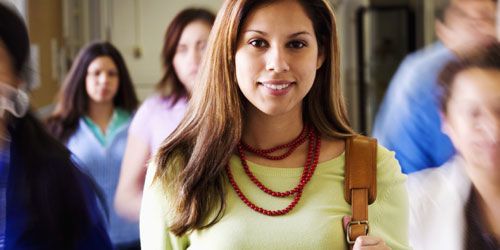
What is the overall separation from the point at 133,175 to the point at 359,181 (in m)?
1.57

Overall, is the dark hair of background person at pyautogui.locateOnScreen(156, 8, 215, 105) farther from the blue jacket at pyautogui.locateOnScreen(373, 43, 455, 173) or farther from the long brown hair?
the long brown hair

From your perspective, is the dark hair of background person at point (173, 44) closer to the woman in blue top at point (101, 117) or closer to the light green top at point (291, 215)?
the woman in blue top at point (101, 117)

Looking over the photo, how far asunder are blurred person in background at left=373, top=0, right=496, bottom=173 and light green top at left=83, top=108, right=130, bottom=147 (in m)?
1.74

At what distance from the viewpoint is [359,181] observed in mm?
1636

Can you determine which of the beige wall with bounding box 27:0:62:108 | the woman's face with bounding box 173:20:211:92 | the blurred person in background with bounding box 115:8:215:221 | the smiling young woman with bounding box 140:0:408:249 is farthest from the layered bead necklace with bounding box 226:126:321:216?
the beige wall with bounding box 27:0:62:108

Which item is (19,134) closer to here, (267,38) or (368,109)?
(267,38)

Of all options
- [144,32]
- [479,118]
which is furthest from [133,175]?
[144,32]

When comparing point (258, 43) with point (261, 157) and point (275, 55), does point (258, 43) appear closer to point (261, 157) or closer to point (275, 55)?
point (275, 55)

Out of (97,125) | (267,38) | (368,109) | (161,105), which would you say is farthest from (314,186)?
(368,109)

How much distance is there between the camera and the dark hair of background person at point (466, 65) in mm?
1846

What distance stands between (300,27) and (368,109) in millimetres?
6574

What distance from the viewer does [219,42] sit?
1670 millimetres

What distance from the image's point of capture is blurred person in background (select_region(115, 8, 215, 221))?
2975mm

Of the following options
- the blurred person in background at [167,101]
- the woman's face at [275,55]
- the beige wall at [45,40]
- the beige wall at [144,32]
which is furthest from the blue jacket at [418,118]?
the beige wall at [144,32]
